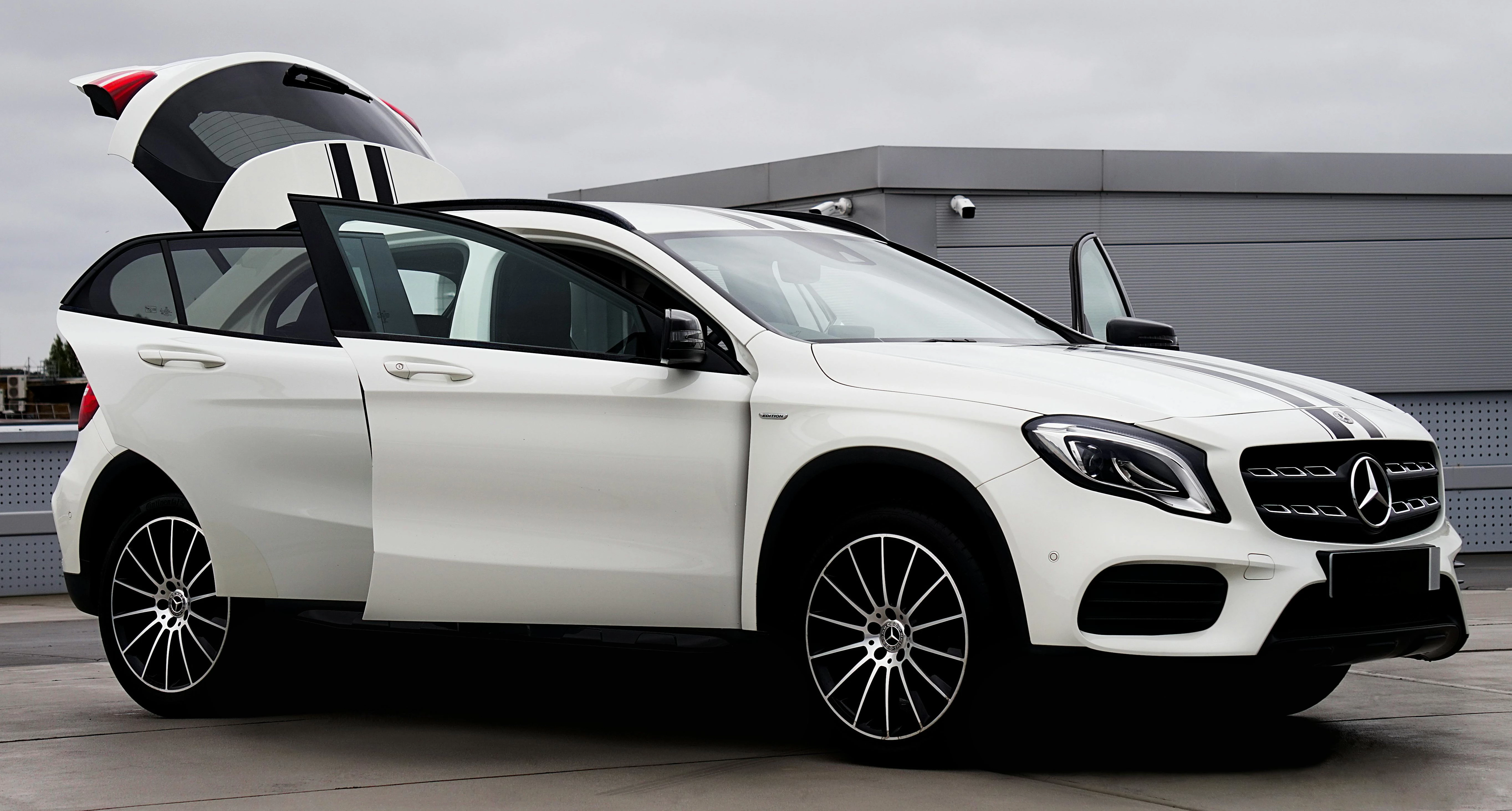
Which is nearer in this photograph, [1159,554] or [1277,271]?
[1159,554]

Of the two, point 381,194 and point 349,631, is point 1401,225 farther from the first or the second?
point 349,631

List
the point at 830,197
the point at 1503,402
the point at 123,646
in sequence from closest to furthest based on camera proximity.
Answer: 1. the point at 123,646
2. the point at 1503,402
3. the point at 830,197

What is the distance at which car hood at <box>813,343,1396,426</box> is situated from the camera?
470 cm

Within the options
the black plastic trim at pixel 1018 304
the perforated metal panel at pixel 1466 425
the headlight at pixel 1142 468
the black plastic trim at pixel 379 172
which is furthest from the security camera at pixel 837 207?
the headlight at pixel 1142 468

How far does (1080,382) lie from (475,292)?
2.14 m

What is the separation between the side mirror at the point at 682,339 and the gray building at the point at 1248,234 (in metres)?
11.4

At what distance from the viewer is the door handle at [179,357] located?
20.0 feet

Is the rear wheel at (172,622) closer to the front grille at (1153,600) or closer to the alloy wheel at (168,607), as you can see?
the alloy wheel at (168,607)

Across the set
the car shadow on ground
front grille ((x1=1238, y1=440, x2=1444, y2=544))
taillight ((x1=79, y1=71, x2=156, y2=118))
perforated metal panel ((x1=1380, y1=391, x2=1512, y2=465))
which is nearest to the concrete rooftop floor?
the car shadow on ground

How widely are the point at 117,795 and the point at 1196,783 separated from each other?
10.1ft

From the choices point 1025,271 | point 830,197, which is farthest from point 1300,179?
point 830,197

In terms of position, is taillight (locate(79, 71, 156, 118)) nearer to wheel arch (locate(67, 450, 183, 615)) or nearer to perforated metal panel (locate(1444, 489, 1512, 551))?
wheel arch (locate(67, 450, 183, 615))

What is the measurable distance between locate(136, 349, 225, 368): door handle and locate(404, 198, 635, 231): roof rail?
90 cm

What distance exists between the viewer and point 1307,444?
186 inches
